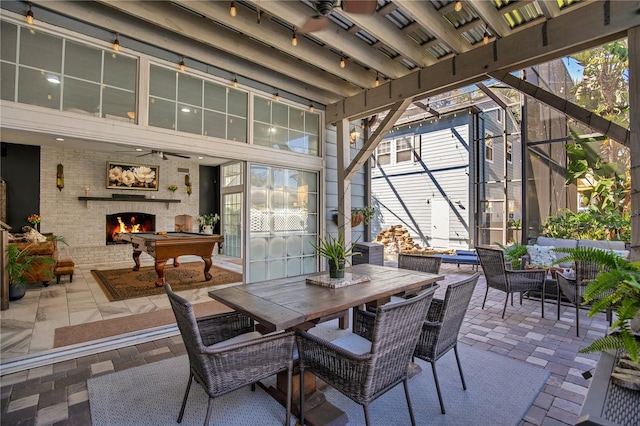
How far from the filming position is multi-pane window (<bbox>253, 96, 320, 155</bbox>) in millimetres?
4664

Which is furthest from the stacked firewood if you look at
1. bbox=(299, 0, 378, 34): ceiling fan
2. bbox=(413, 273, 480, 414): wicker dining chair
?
bbox=(299, 0, 378, 34): ceiling fan

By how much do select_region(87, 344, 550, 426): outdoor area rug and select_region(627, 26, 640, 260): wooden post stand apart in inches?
57.4

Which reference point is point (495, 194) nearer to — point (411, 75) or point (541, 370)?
point (411, 75)

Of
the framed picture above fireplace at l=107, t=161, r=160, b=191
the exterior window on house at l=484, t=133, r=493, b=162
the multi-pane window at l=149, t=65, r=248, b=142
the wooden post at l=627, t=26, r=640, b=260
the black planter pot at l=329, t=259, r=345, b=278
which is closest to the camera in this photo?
the wooden post at l=627, t=26, r=640, b=260

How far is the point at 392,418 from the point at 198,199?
938cm

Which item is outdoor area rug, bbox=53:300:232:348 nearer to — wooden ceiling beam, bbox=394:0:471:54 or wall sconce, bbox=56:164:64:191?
wooden ceiling beam, bbox=394:0:471:54

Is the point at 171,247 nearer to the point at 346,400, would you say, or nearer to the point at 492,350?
the point at 346,400

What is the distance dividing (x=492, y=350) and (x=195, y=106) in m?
4.43

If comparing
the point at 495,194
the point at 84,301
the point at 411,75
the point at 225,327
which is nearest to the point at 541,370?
the point at 225,327

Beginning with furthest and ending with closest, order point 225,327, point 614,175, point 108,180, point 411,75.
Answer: point 108,180, point 614,175, point 411,75, point 225,327

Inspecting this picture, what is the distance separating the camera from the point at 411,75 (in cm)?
429

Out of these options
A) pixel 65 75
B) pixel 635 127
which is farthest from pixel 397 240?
pixel 65 75

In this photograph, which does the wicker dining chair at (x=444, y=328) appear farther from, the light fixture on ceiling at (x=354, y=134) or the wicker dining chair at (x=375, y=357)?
the light fixture on ceiling at (x=354, y=134)

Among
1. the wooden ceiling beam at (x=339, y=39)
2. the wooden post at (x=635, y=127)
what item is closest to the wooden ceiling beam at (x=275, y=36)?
the wooden ceiling beam at (x=339, y=39)
